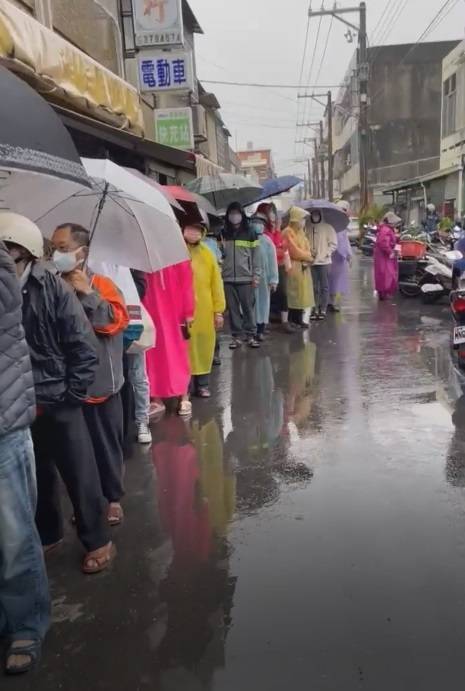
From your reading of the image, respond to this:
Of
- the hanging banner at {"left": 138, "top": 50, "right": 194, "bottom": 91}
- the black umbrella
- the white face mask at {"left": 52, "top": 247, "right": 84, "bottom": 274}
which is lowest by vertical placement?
the white face mask at {"left": 52, "top": 247, "right": 84, "bottom": 274}

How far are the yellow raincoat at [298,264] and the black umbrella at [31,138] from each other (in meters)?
7.18

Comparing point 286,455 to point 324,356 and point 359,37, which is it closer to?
point 324,356

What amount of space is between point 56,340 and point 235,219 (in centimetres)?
562

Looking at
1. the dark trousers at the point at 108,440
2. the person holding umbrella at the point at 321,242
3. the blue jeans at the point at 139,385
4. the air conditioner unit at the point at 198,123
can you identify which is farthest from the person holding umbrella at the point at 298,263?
the air conditioner unit at the point at 198,123

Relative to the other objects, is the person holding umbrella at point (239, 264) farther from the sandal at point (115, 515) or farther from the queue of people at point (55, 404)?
the sandal at point (115, 515)

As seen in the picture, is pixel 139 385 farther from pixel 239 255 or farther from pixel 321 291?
pixel 321 291

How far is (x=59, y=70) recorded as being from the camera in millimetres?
6910

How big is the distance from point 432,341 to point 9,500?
7.09 m

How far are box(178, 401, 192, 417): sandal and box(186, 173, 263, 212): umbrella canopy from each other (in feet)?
14.4

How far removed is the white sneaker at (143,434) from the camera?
5129mm

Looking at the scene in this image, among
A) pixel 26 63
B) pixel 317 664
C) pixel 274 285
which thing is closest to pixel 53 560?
pixel 317 664

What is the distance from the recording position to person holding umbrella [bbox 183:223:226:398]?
20.4 feet

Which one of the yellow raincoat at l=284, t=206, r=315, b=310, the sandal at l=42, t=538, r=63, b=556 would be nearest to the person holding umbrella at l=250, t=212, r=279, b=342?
the yellow raincoat at l=284, t=206, r=315, b=310

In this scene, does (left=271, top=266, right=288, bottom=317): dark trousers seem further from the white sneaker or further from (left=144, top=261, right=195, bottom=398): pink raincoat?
the white sneaker
